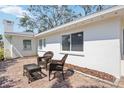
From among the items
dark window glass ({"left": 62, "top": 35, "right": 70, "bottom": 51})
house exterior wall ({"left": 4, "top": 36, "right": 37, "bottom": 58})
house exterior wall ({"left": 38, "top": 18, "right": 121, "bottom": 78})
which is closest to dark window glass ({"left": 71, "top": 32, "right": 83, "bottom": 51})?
house exterior wall ({"left": 38, "top": 18, "right": 121, "bottom": 78})

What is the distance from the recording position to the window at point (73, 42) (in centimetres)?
796

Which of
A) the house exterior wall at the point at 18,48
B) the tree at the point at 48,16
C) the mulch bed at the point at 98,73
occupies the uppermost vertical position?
A: the tree at the point at 48,16

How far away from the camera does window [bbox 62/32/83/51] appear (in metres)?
7.96

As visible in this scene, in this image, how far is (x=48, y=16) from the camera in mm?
31812

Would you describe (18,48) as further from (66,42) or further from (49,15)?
(49,15)

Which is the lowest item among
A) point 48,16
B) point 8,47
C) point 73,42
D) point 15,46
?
point 8,47

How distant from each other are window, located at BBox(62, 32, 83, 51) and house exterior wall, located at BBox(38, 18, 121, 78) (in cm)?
29

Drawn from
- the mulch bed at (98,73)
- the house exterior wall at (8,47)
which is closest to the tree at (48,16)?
the house exterior wall at (8,47)

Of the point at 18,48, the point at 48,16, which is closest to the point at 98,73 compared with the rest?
the point at 18,48

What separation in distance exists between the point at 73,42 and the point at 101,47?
2.37 m

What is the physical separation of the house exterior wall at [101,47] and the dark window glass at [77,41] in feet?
0.84

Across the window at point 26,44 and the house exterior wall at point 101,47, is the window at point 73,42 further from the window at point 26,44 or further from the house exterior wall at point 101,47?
the window at point 26,44
